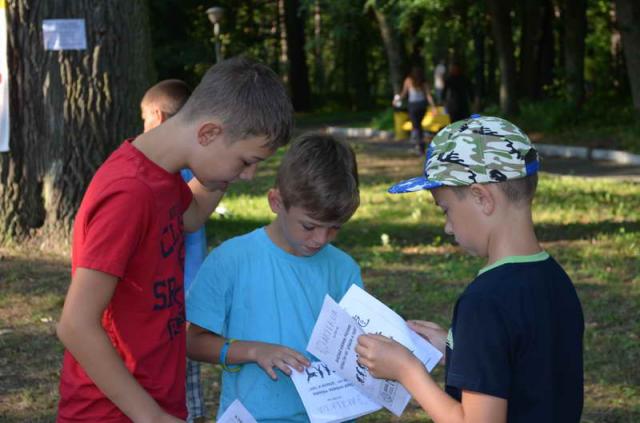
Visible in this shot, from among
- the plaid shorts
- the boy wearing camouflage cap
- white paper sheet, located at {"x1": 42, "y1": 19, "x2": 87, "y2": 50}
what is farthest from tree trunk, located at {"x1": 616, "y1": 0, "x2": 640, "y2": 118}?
the boy wearing camouflage cap

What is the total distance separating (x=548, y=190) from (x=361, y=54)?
28243 mm

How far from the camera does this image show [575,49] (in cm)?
2323

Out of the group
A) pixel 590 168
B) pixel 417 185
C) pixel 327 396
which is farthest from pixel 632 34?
pixel 417 185

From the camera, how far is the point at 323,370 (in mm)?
3148

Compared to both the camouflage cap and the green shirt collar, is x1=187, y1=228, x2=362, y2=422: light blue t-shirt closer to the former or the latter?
the camouflage cap

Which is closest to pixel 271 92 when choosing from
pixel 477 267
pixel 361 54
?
pixel 477 267

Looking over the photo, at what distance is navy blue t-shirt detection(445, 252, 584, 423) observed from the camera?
7.58 feet

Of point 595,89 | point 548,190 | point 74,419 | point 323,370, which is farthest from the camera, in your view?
point 595,89

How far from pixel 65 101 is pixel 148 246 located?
634 centimetres

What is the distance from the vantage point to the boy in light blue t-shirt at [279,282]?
10.4 feet

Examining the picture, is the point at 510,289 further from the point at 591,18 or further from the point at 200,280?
the point at 591,18

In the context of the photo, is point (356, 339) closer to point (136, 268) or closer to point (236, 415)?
point (236, 415)

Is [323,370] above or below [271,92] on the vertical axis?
below

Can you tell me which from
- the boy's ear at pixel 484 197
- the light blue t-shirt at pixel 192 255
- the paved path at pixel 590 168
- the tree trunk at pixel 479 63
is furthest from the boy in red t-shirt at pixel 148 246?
the tree trunk at pixel 479 63
